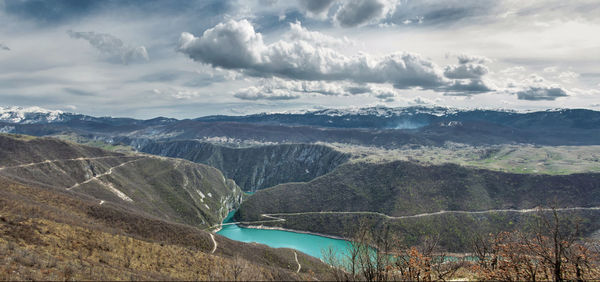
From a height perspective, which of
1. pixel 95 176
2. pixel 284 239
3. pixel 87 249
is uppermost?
pixel 87 249

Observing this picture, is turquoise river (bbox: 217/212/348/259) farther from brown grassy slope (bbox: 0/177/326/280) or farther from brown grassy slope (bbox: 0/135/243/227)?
brown grassy slope (bbox: 0/177/326/280)

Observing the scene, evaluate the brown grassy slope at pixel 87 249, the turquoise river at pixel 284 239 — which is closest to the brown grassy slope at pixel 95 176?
the turquoise river at pixel 284 239

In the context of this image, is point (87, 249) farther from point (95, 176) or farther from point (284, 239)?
point (95, 176)

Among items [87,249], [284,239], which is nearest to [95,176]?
[284,239]

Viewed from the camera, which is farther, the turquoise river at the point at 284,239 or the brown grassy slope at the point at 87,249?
the turquoise river at the point at 284,239

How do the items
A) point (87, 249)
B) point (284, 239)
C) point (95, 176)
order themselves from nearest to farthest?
point (87, 249) < point (95, 176) < point (284, 239)

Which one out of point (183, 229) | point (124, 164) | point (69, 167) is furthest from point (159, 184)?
point (183, 229)

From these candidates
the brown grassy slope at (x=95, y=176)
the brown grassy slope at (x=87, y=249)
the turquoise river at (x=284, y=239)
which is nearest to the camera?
the brown grassy slope at (x=87, y=249)

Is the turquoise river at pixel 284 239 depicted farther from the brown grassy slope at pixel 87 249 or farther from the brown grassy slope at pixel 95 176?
the brown grassy slope at pixel 87 249

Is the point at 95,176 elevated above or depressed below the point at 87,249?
below
